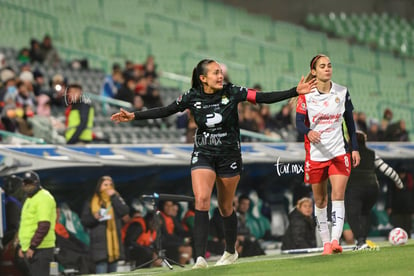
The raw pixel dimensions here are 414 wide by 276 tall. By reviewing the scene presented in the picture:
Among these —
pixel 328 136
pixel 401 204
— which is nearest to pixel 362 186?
pixel 328 136

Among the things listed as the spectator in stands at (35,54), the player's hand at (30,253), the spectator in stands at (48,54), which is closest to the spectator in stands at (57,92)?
the spectator in stands at (35,54)

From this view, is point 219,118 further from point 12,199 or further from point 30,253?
point 12,199

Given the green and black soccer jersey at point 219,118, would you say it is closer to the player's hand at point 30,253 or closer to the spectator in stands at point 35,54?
the player's hand at point 30,253

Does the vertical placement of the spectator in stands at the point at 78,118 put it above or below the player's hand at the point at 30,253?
above

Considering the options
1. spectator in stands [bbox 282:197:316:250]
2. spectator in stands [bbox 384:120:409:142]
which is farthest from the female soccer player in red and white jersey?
spectator in stands [bbox 384:120:409:142]

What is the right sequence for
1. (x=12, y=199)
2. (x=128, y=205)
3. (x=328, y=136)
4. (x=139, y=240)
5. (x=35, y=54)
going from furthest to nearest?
(x=35, y=54)
(x=128, y=205)
(x=139, y=240)
(x=12, y=199)
(x=328, y=136)

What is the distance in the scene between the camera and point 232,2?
39.3m

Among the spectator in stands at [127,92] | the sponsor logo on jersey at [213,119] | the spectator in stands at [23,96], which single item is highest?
the spectator in stands at [127,92]

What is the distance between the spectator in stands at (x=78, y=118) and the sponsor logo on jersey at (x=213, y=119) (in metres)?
7.02

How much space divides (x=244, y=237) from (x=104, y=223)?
2536 mm

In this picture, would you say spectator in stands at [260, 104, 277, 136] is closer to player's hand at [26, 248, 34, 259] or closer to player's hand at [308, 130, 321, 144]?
player's hand at [26, 248, 34, 259]

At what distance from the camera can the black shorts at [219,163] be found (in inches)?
424

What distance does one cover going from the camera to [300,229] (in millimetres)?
16359

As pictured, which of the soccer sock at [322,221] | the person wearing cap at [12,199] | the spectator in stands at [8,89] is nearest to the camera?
the soccer sock at [322,221]
